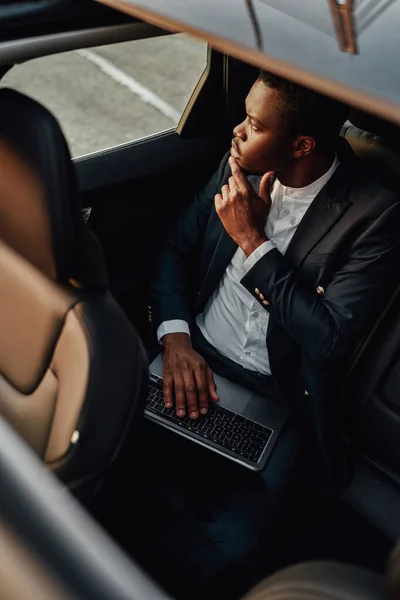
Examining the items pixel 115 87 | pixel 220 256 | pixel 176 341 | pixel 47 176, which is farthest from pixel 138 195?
pixel 115 87

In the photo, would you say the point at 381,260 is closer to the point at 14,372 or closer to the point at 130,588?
the point at 14,372

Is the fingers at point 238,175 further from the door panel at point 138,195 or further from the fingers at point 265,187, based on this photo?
the door panel at point 138,195

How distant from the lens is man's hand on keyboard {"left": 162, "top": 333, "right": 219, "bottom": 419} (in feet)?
6.02

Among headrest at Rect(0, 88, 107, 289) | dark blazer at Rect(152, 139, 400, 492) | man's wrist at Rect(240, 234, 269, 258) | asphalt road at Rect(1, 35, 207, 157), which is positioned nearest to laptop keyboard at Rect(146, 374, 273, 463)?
dark blazer at Rect(152, 139, 400, 492)

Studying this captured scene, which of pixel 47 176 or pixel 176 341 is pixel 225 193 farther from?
pixel 47 176

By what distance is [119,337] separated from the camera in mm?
1343

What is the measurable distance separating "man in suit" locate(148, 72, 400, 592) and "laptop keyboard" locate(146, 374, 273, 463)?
1.0 inches

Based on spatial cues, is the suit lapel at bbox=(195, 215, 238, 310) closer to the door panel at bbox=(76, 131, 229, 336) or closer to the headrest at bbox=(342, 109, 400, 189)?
the door panel at bbox=(76, 131, 229, 336)

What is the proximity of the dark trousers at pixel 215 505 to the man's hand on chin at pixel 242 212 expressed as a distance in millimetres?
528

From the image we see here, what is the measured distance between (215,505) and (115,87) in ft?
13.9

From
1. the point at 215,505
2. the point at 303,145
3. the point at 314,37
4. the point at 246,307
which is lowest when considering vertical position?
the point at 215,505

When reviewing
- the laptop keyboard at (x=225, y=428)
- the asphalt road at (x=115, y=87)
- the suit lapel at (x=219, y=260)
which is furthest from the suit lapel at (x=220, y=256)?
the asphalt road at (x=115, y=87)

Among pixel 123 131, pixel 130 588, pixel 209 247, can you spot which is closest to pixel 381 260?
pixel 209 247

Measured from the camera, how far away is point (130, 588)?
629 millimetres
